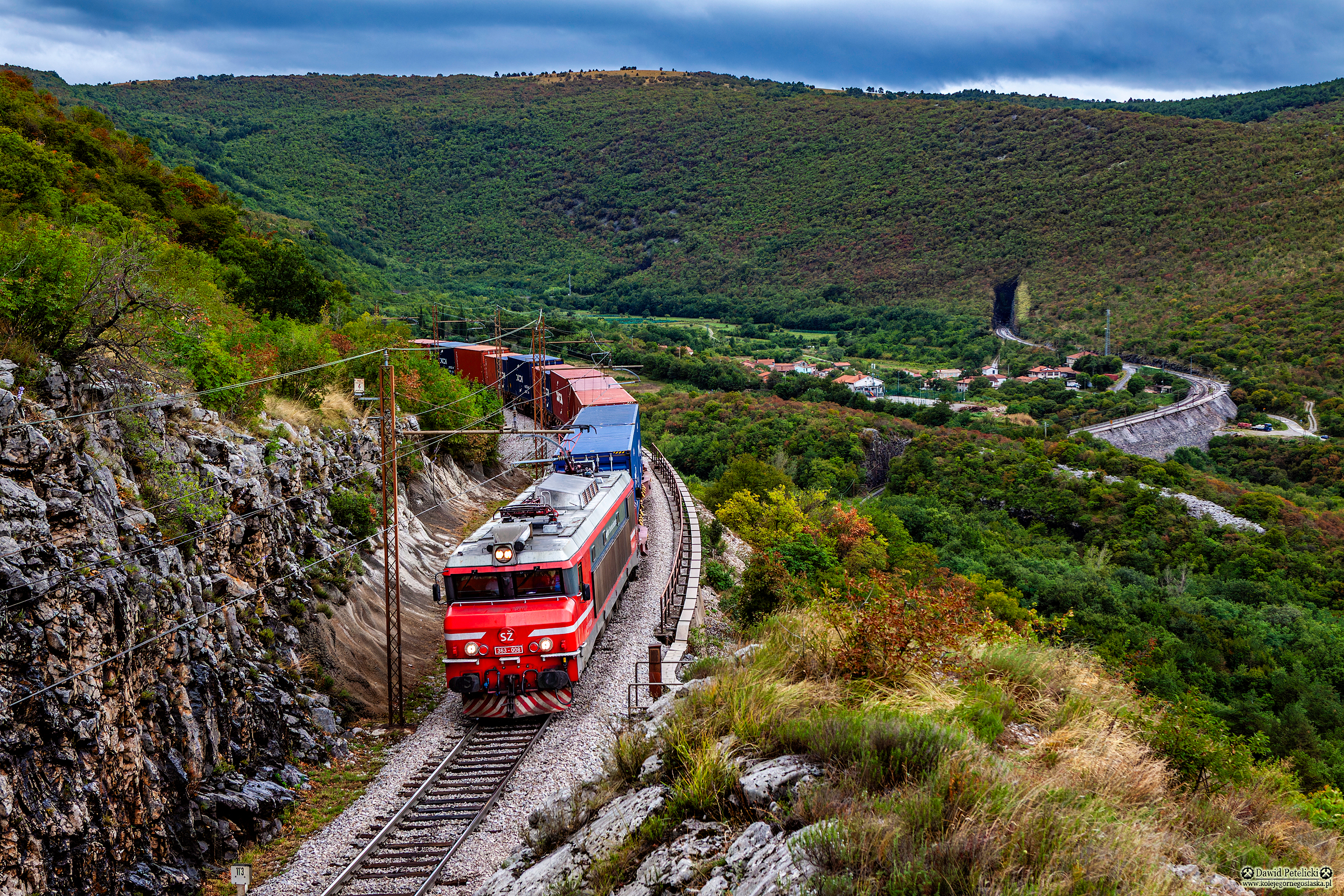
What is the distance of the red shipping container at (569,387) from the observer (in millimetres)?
37906

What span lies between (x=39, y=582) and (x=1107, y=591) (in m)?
37.6

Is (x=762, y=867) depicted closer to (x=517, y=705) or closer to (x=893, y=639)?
(x=893, y=639)

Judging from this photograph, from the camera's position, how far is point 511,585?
Result: 45.9 feet

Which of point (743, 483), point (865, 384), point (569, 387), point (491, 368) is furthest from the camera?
point (865, 384)

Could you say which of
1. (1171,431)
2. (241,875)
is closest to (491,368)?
(241,875)

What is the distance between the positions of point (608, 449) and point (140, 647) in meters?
14.6

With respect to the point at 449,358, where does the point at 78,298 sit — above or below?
above

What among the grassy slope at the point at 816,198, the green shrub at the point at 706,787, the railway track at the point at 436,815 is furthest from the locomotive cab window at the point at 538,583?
the grassy slope at the point at 816,198

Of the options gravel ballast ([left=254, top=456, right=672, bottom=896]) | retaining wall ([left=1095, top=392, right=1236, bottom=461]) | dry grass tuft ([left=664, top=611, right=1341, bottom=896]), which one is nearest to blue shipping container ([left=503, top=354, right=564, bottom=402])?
gravel ballast ([left=254, top=456, right=672, bottom=896])

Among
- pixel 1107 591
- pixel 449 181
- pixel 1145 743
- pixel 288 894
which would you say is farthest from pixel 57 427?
pixel 449 181

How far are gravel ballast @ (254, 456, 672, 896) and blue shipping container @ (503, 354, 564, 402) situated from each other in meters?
26.9

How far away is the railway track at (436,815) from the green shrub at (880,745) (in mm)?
5682

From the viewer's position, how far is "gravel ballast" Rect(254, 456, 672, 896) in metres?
10.1

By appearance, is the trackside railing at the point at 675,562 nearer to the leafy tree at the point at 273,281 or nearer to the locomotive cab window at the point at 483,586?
the locomotive cab window at the point at 483,586
